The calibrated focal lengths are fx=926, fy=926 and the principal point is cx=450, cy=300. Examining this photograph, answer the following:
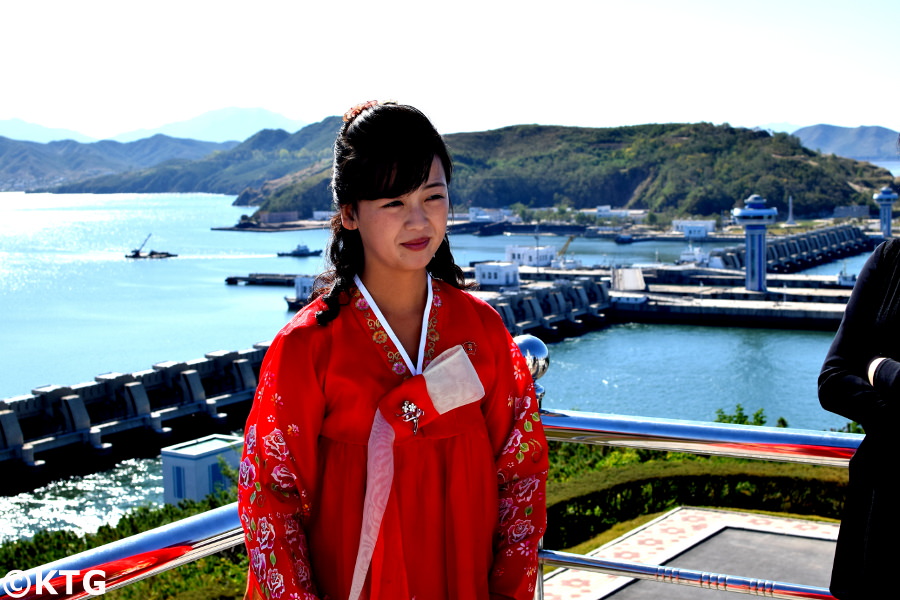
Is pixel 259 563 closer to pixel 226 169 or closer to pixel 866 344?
pixel 866 344

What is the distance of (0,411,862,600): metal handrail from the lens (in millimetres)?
928

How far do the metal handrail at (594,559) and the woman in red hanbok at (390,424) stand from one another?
90 millimetres

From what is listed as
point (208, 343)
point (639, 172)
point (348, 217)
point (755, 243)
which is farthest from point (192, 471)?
point (639, 172)

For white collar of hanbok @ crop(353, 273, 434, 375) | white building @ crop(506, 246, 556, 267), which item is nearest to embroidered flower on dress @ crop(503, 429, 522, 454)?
white collar of hanbok @ crop(353, 273, 434, 375)

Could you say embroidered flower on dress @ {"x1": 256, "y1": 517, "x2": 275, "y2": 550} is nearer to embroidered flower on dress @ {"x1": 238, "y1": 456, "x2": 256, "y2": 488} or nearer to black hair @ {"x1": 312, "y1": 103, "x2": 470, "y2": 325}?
embroidered flower on dress @ {"x1": 238, "y1": 456, "x2": 256, "y2": 488}

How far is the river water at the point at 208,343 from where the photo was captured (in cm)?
1446

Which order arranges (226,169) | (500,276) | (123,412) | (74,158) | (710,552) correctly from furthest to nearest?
(74,158)
(226,169)
(500,276)
(123,412)
(710,552)

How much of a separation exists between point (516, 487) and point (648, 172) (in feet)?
257

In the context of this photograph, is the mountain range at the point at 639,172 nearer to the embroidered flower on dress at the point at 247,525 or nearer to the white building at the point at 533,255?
the white building at the point at 533,255

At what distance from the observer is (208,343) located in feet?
84.3

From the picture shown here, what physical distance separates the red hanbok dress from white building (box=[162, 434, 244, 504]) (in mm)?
9261

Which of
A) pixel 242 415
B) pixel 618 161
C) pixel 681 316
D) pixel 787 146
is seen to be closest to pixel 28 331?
pixel 242 415

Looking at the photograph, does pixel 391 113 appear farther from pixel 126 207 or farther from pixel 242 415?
pixel 126 207

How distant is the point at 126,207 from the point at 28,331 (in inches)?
3319
